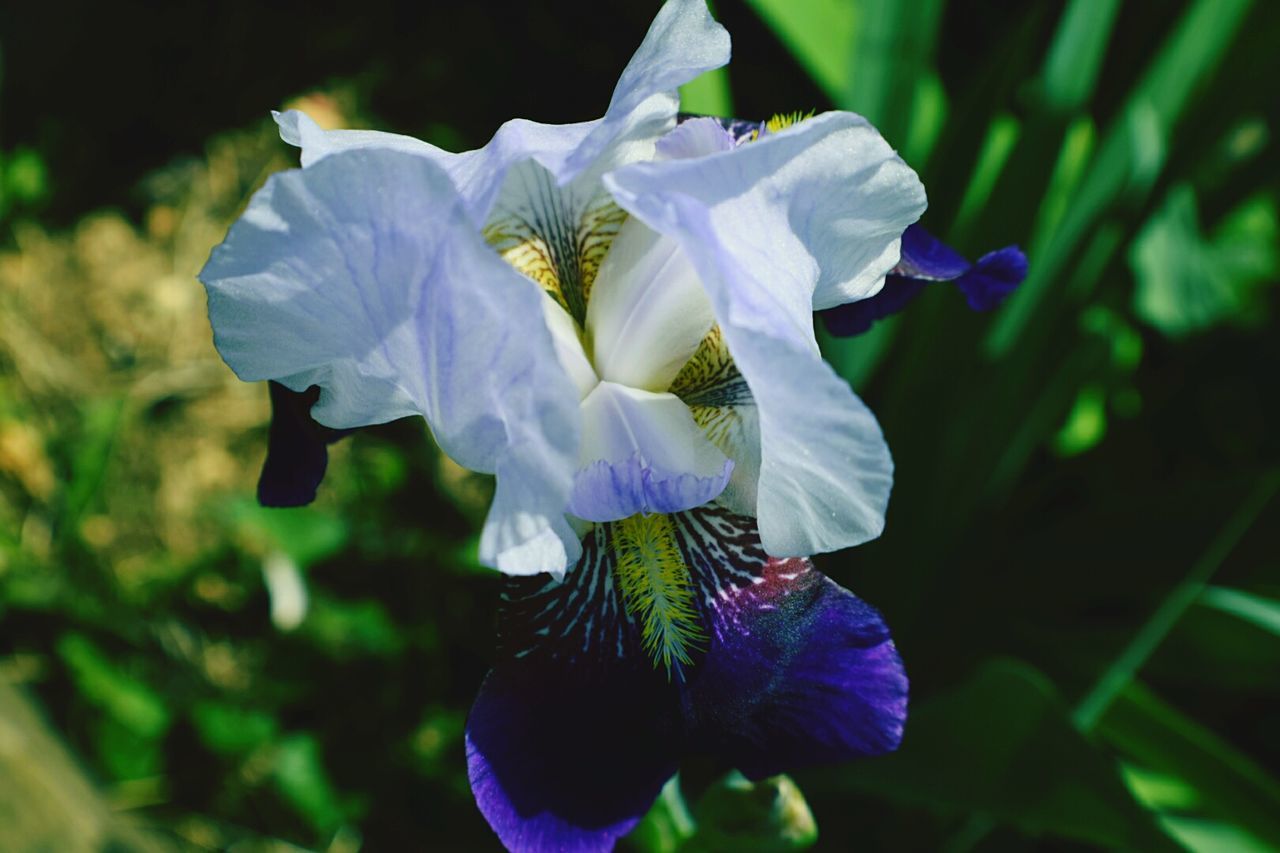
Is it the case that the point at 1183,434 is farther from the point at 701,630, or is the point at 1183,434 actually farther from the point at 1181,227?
the point at 701,630

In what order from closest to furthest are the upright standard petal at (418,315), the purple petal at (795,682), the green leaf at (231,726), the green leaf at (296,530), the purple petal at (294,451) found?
1. the upright standard petal at (418,315)
2. the purple petal at (795,682)
3. the purple petal at (294,451)
4. the green leaf at (296,530)
5. the green leaf at (231,726)

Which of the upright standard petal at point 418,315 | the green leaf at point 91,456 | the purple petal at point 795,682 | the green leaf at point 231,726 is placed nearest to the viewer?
the upright standard petal at point 418,315

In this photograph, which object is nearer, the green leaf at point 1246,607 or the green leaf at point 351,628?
the green leaf at point 1246,607

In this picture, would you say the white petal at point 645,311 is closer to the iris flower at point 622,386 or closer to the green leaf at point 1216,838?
the iris flower at point 622,386

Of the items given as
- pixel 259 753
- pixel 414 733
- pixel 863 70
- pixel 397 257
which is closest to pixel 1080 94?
pixel 863 70

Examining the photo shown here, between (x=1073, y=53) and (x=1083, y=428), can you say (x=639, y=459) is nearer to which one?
(x=1073, y=53)

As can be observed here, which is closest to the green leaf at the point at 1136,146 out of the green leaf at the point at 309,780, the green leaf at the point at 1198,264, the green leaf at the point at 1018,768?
the green leaf at the point at 1198,264

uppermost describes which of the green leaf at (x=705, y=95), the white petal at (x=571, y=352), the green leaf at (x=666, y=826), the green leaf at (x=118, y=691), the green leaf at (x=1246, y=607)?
the green leaf at (x=705, y=95)

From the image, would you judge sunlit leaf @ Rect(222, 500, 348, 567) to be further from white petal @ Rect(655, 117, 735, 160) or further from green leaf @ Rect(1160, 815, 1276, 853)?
green leaf @ Rect(1160, 815, 1276, 853)
